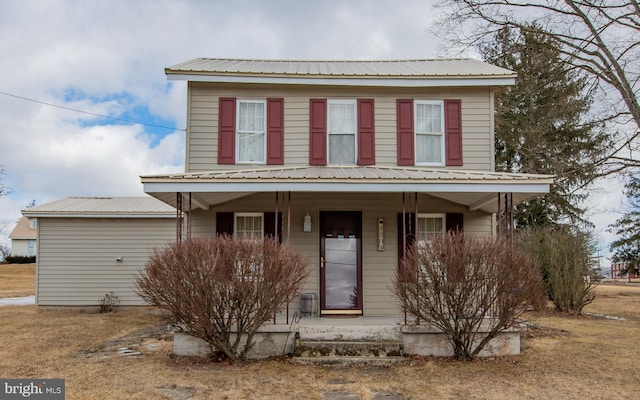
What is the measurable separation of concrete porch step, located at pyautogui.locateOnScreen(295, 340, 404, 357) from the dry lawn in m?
0.31

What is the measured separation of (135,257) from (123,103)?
21.3ft

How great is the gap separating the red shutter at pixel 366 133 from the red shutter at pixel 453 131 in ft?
5.25

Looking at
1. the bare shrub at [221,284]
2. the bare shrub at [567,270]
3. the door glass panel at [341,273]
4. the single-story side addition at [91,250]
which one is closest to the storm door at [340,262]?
the door glass panel at [341,273]

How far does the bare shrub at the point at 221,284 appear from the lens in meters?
7.47

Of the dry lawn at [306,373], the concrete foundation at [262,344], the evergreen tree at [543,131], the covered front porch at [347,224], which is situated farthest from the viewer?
the evergreen tree at [543,131]

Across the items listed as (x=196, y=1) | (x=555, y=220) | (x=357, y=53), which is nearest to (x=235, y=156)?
(x=196, y=1)

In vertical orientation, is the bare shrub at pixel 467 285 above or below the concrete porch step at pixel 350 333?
above

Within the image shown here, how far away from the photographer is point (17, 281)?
27812mm

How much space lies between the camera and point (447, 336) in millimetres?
8312

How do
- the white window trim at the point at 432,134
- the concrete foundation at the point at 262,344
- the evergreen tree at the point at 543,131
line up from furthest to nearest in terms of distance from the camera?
the evergreen tree at the point at 543,131
the white window trim at the point at 432,134
the concrete foundation at the point at 262,344

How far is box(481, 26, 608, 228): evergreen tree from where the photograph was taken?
2228cm

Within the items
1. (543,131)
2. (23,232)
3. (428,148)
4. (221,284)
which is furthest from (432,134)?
(23,232)

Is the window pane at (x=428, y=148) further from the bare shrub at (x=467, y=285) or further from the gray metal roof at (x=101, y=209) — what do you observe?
the gray metal roof at (x=101, y=209)

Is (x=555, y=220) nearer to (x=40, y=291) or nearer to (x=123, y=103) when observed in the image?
(x=123, y=103)
